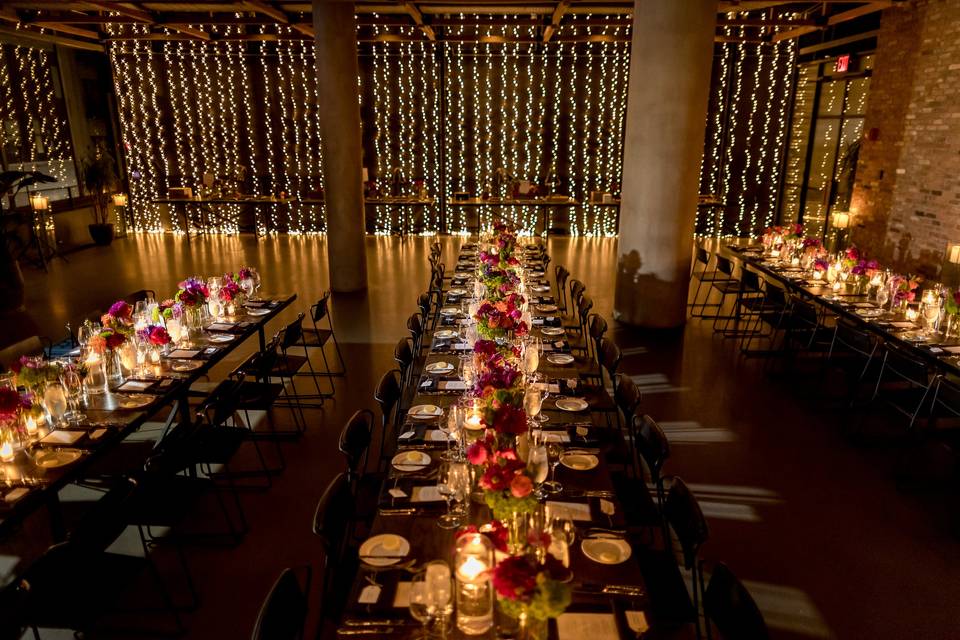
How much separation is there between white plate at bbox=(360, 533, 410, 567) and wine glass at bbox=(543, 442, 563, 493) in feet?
2.48

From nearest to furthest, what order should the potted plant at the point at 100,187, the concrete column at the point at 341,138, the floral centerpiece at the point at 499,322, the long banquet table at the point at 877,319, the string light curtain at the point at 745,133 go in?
the floral centerpiece at the point at 499,322
the long banquet table at the point at 877,319
the concrete column at the point at 341,138
the potted plant at the point at 100,187
the string light curtain at the point at 745,133

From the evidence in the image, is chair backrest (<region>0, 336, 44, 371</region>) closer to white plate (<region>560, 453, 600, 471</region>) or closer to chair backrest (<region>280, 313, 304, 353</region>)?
chair backrest (<region>280, 313, 304, 353</region>)

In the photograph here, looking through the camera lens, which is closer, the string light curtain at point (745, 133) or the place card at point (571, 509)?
the place card at point (571, 509)

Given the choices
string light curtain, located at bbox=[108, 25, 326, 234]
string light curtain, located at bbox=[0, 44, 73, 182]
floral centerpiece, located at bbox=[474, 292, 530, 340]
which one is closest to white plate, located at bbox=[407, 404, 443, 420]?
floral centerpiece, located at bbox=[474, 292, 530, 340]

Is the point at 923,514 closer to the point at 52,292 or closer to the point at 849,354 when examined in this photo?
the point at 849,354

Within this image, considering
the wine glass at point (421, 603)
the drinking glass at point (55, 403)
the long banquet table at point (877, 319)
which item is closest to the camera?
the wine glass at point (421, 603)

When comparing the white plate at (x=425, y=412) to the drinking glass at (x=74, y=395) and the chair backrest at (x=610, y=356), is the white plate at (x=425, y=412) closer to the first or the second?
the chair backrest at (x=610, y=356)

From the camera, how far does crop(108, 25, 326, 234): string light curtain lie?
14242 millimetres

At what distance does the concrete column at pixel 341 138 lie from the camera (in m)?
9.20

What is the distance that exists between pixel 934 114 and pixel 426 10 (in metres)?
8.20

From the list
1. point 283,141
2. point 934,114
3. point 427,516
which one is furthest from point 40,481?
point 283,141

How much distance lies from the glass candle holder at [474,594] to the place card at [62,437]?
8.41ft

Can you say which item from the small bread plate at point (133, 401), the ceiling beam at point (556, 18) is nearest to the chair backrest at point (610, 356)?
the small bread plate at point (133, 401)

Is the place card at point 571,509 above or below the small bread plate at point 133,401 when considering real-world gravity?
below
